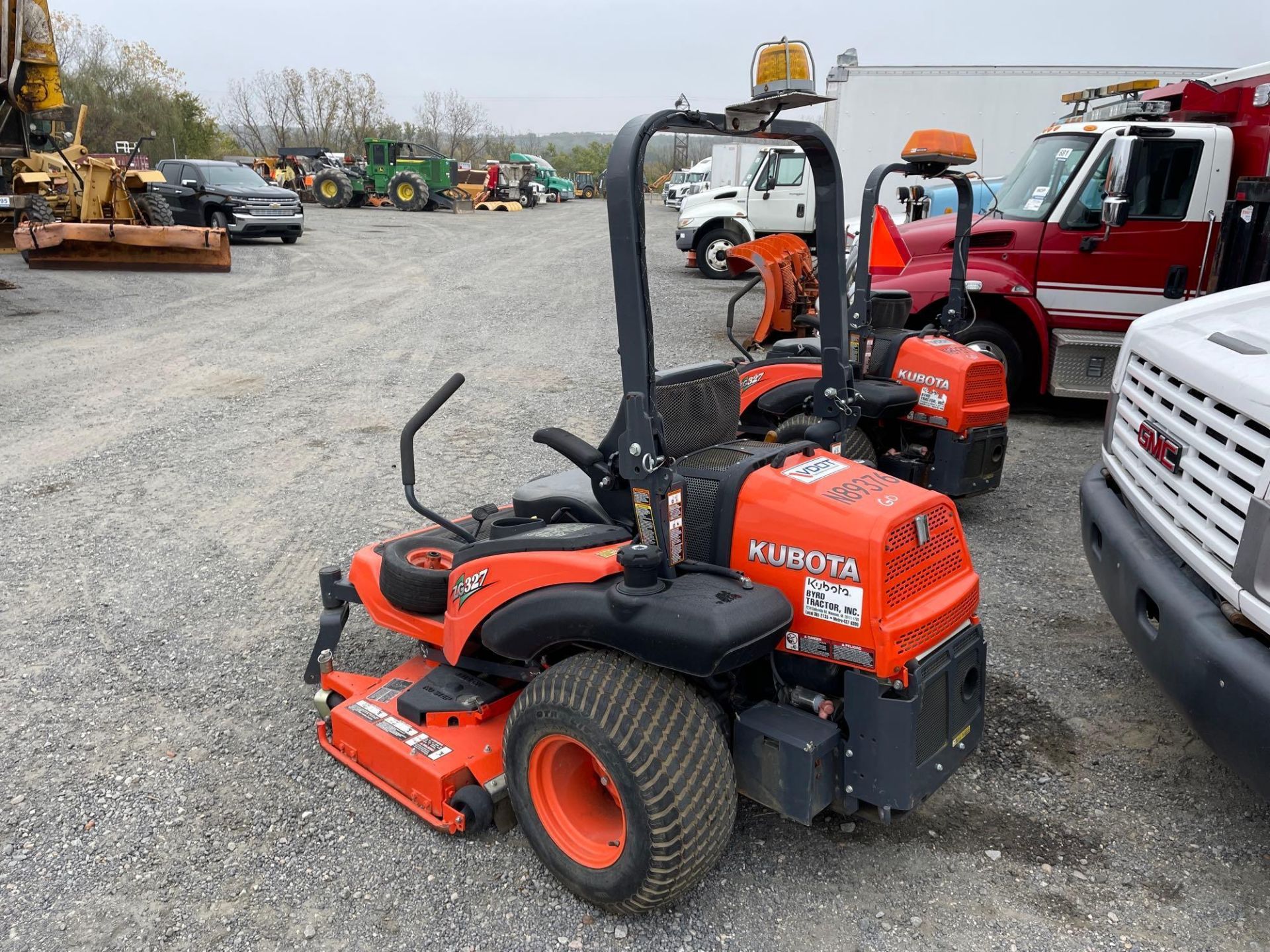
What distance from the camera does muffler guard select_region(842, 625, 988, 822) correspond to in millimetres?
2541

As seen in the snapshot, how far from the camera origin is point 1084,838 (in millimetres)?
3076

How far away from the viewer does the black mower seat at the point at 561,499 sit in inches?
132

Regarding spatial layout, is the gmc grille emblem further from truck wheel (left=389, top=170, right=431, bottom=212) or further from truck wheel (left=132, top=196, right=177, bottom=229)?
truck wheel (left=389, top=170, right=431, bottom=212)

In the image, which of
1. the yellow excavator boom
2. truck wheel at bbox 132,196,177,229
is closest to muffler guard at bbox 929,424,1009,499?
the yellow excavator boom

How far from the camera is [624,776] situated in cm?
248

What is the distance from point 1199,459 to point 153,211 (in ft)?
58.5

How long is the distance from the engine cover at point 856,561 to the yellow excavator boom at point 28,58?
1348 centimetres

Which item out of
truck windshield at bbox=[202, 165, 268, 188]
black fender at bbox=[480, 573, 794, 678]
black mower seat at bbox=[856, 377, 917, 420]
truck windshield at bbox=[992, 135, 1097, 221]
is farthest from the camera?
truck windshield at bbox=[202, 165, 268, 188]

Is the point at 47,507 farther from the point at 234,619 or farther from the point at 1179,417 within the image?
the point at 1179,417

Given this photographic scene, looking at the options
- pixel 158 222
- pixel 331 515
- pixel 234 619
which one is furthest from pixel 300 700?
pixel 158 222

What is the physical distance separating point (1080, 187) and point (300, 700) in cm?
696

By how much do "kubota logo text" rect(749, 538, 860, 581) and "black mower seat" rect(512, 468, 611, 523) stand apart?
2.15ft

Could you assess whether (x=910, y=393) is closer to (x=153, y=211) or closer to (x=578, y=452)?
(x=578, y=452)

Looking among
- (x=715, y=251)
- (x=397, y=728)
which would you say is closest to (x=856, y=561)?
(x=397, y=728)
